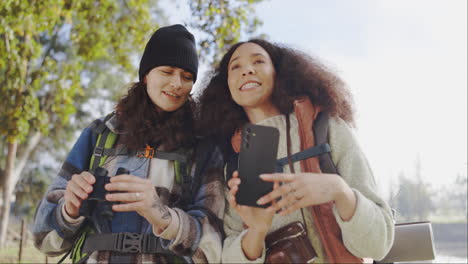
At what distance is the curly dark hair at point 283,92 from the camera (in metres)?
1.97

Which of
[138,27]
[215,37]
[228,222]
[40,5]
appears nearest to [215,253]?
[228,222]

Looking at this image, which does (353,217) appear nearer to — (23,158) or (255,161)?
(255,161)

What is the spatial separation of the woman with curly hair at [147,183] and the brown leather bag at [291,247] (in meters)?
0.31

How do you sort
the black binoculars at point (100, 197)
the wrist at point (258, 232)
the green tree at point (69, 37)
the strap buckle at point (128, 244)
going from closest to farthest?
the wrist at point (258, 232) < the black binoculars at point (100, 197) < the strap buckle at point (128, 244) < the green tree at point (69, 37)

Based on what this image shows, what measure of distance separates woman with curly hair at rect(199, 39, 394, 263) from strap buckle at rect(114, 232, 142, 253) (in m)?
0.42

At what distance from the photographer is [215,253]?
187cm

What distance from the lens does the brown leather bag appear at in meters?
1.66

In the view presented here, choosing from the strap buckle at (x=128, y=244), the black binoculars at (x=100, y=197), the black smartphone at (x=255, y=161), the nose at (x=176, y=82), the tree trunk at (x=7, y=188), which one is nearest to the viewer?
the black smartphone at (x=255, y=161)

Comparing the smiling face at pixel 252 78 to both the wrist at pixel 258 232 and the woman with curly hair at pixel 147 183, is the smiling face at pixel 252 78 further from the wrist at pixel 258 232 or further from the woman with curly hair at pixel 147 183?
the wrist at pixel 258 232

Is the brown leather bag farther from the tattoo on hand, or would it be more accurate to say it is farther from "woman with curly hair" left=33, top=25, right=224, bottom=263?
the tattoo on hand

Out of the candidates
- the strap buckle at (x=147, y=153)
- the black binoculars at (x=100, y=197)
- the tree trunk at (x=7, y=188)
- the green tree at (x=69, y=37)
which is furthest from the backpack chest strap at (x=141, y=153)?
the tree trunk at (x=7, y=188)

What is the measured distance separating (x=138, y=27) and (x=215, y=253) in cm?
650

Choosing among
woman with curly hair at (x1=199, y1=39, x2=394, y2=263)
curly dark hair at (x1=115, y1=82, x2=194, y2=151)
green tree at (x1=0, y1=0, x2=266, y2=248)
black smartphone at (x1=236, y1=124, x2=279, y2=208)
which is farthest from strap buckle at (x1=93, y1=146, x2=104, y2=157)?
green tree at (x1=0, y1=0, x2=266, y2=248)

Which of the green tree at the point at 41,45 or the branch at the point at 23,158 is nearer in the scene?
the green tree at the point at 41,45
